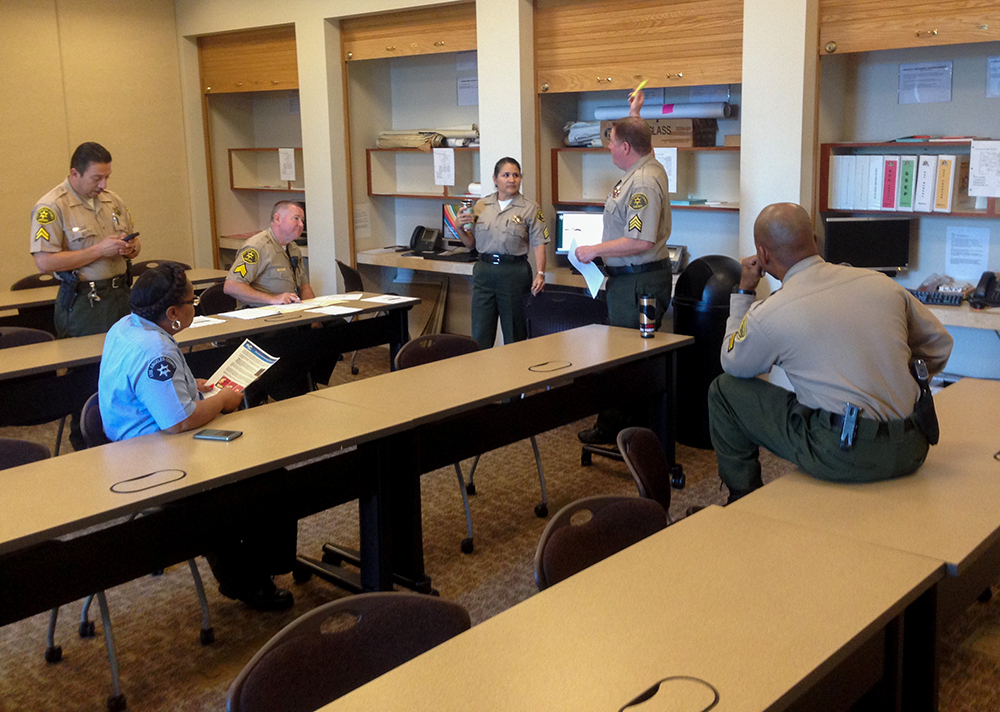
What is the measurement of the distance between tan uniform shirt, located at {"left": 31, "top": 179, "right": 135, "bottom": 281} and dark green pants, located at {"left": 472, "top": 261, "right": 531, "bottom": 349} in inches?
81.5

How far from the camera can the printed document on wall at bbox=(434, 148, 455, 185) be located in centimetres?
696

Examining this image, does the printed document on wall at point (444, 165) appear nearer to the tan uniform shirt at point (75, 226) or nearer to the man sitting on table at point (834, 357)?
the tan uniform shirt at point (75, 226)

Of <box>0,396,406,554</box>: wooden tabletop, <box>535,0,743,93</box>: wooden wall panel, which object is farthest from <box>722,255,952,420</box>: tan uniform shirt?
<box>535,0,743,93</box>: wooden wall panel

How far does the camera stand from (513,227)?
5.72 m

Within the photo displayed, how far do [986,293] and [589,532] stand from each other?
11.2 feet

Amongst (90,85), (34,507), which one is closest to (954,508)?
(34,507)

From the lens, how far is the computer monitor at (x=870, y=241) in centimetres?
498

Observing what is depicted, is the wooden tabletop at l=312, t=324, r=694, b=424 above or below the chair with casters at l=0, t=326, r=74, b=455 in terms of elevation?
above

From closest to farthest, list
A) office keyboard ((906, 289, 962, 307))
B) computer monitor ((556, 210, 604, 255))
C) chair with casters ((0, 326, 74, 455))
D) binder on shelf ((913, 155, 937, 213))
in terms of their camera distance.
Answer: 1. chair with casters ((0, 326, 74, 455))
2. office keyboard ((906, 289, 962, 307))
3. binder on shelf ((913, 155, 937, 213))
4. computer monitor ((556, 210, 604, 255))

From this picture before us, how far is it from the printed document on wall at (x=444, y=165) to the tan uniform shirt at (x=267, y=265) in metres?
1.81

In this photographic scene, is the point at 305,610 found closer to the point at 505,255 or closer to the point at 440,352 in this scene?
the point at 440,352

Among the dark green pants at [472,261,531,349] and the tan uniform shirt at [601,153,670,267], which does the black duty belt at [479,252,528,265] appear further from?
the tan uniform shirt at [601,153,670,267]

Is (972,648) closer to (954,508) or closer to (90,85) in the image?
(954,508)

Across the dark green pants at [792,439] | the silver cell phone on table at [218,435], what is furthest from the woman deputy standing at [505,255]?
the silver cell phone on table at [218,435]
